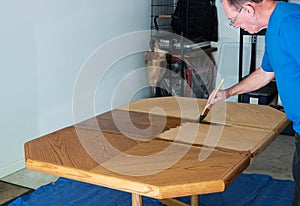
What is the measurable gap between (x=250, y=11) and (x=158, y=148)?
0.66 metres

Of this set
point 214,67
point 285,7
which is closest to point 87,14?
point 214,67

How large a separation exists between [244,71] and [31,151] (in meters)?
3.59

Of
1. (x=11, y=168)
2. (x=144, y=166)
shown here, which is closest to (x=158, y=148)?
(x=144, y=166)

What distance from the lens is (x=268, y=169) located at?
347 cm

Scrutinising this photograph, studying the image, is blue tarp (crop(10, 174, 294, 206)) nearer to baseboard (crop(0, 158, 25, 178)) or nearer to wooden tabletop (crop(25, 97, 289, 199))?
baseboard (crop(0, 158, 25, 178))

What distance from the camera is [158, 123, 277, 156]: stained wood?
1871 millimetres

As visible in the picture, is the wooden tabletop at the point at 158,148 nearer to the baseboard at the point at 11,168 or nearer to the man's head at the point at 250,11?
the man's head at the point at 250,11

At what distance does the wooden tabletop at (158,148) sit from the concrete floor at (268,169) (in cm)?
109

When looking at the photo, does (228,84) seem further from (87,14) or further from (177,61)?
(87,14)

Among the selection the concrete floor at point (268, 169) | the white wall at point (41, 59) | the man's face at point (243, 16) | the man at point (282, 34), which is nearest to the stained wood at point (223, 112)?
the man at point (282, 34)

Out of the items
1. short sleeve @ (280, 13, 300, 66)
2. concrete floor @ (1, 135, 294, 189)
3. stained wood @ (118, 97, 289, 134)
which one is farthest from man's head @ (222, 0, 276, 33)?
concrete floor @ (1, 135, 294, 189)

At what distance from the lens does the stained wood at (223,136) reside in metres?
1.87

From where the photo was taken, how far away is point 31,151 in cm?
176

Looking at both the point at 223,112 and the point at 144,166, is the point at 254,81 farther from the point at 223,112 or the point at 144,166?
the point at 144,166
